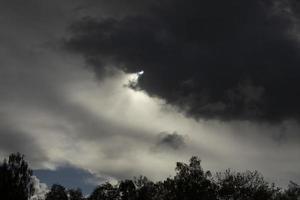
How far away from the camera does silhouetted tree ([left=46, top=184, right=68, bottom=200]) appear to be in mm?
155500

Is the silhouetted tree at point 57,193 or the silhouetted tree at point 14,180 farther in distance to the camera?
the silhouetted tree at point 57,193

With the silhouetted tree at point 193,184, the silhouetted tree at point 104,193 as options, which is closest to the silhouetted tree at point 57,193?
the silhouetted tree at point 104,193

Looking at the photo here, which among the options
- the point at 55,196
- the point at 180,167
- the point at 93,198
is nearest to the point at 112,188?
the point at 93,198

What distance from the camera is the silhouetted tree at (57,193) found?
155500mm

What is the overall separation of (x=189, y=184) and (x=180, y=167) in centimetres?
382

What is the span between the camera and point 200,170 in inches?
4309

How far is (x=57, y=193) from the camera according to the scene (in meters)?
157

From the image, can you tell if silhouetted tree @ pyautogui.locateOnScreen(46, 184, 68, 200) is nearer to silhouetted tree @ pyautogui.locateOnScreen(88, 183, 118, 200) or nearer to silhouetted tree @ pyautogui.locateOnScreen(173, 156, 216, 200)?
silhouetted tree @ pyautogui.locateOnScreen(88, 183, 118, 200)

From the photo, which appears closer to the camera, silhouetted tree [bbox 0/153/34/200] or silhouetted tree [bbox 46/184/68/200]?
silhouetted tree [bbox 0/153/34/200]

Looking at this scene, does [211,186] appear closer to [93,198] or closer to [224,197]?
[224,197]

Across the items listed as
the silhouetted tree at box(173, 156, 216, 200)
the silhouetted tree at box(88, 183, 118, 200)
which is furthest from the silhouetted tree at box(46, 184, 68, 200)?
the silhouetted tree at box(173, 156, 216, 200)

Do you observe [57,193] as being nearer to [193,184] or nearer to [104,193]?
[104,193]

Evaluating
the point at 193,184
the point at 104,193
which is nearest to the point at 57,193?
the point at 104,193

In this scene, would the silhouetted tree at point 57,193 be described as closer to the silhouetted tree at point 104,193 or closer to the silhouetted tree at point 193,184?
the silhouetted tree at point 104,193
